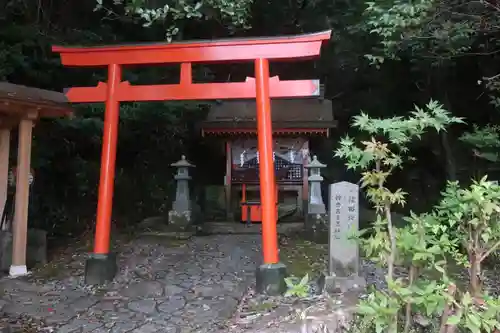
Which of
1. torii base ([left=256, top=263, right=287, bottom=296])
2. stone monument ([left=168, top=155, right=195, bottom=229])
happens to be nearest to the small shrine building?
stone monument ([left=168, top=155, right=195, bottom=229])

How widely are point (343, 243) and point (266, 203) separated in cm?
114

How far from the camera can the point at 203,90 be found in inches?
261

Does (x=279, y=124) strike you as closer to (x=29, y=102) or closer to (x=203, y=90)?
(x=203, y=90)

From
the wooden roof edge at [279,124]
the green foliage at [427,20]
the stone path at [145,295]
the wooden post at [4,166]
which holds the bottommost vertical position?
the stone path at [145,295]

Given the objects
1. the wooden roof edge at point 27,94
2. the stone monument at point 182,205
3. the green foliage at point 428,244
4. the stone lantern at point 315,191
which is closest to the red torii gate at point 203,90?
the wooden roof edge at point 27,94

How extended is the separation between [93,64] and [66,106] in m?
0.94

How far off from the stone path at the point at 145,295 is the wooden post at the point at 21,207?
0.30 meters

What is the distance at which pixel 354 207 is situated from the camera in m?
6.10

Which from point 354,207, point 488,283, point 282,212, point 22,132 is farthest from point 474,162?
point 22,132

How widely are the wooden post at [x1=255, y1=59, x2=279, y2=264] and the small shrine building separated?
5494mm

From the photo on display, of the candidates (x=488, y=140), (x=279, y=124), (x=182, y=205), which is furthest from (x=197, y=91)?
(x=488, y=140)

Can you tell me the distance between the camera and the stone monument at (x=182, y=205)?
34.0 feet

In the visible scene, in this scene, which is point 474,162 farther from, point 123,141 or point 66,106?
point 66,106

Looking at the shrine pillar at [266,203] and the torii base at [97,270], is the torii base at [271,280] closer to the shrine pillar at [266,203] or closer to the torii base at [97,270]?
the shrine pillar at [266,203]
